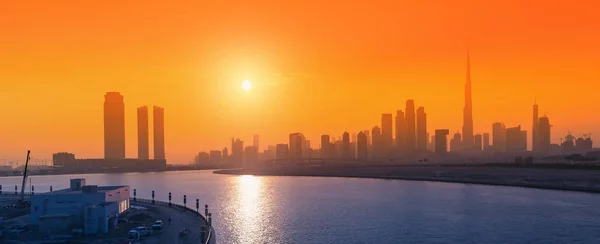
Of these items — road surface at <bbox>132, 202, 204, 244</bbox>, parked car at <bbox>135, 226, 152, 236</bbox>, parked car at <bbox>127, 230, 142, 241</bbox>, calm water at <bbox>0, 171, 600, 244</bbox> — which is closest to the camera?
road surface at <bbox>132, 202, 204, 244</bbox>

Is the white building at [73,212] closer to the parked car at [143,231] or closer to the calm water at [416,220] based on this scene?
the parked car at [143,231]

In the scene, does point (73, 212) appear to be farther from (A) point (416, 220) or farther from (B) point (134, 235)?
(A) point (416, 220)

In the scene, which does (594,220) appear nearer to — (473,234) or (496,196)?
(473,234)

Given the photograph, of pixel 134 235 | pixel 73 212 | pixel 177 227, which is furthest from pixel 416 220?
pixel 73 212

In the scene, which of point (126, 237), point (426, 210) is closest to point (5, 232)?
point (126, 237)

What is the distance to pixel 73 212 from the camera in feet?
192

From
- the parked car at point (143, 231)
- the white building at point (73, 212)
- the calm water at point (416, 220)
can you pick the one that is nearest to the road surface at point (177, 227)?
the parked car at point (143, 231)

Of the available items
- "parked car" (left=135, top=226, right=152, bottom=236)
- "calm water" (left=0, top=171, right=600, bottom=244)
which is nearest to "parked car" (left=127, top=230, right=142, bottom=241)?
"parked car" (left=135, top=226, right=152, bottom=236)

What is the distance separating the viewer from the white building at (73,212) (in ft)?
184

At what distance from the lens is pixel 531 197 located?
10494 centimetres

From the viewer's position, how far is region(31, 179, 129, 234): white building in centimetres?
5603

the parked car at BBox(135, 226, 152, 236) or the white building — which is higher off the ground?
the white building

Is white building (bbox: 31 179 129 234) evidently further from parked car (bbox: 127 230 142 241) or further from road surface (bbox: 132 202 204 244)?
road surface (bbox: 132 202 204 244)

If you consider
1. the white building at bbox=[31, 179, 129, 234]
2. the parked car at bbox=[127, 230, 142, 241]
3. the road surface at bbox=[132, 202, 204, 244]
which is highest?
the white building at bbox=[31, 179, 129, 234]
